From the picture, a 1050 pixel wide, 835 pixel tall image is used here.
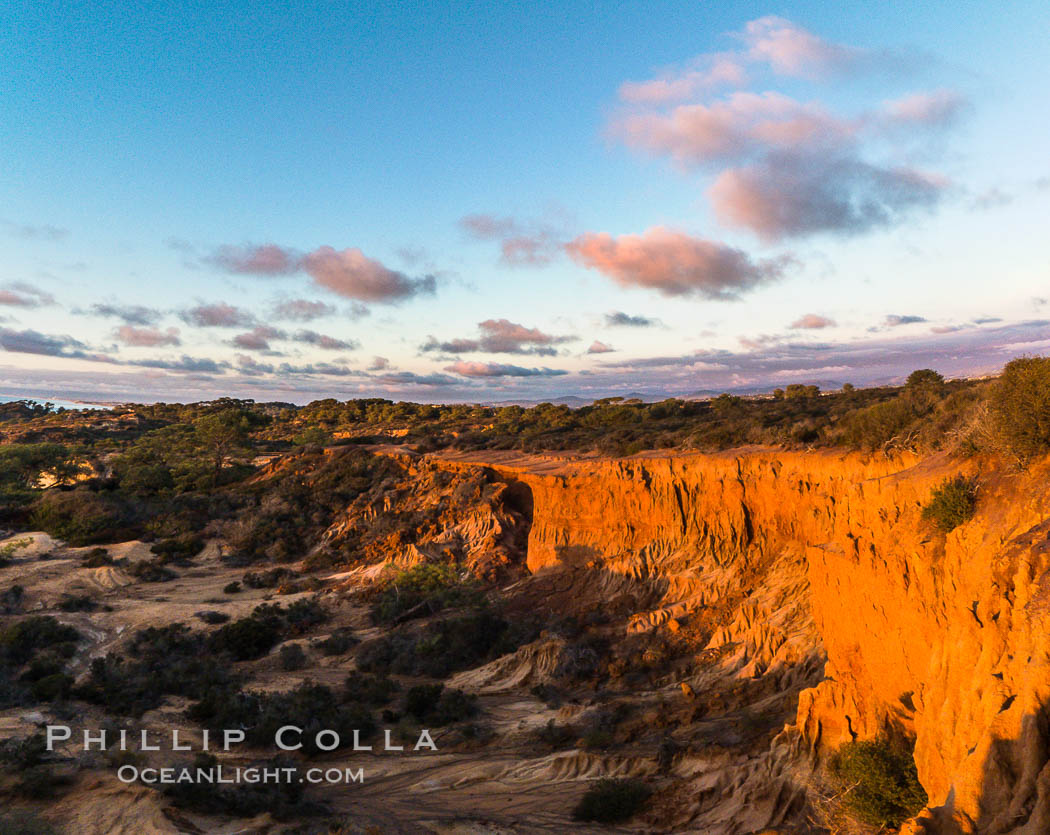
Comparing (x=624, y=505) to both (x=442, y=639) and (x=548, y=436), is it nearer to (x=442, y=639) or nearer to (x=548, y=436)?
(x=442, y=639)

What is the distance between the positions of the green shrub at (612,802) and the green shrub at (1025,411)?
9.37 m

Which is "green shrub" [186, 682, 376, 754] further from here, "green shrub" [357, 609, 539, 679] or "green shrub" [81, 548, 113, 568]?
"green shrub" [81, 548, 113, 568]

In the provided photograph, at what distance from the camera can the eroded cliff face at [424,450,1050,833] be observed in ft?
19.0

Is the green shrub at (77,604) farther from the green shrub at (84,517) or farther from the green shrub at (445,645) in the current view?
the green shrub at (445,645)

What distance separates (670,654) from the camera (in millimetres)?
17375

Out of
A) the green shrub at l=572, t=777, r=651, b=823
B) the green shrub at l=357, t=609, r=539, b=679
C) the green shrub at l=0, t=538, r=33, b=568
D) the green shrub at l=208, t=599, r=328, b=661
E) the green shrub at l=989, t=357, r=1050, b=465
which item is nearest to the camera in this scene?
the green shrub at l=989, t=357, r=1050, b=465

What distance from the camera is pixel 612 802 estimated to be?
10.9m

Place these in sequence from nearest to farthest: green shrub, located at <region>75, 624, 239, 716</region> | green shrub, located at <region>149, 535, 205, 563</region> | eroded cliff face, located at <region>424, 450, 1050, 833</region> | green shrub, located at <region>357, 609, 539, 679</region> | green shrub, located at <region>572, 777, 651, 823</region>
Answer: eroded cliff face, located at <region>424, 450, 1050, 833</region> → green shrub, located at <region>572, 777, 651, 823</region> → green shrub, located at <region>75, 624, 239, 716</region> → green shrub, located at <region>357, 609, 539, 679</region> → green shrub, located at <region>149, 535, 205, 563</region>

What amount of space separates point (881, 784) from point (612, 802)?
16.7 ft

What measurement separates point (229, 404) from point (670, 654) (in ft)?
400

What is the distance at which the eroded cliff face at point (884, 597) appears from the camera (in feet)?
19.0

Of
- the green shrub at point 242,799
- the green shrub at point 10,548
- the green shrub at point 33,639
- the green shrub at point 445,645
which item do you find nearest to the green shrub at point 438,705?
the green shrub at point 445,645

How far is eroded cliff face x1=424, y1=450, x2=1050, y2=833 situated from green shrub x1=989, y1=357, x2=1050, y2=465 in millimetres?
500

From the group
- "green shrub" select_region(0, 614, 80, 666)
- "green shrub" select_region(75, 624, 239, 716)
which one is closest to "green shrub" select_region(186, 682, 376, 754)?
"green shrub" select_region(75, 624, 239, 716)
